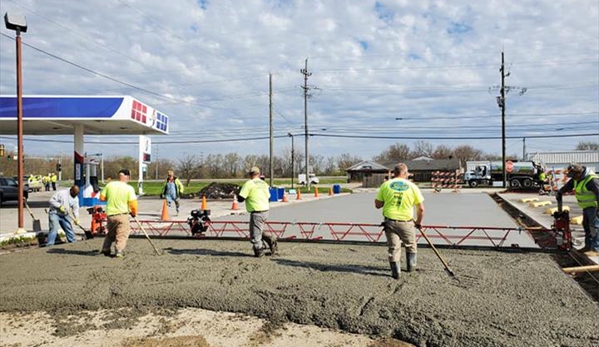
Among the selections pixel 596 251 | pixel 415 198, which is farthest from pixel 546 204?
pixel 415 198

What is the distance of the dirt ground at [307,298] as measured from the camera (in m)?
4.67

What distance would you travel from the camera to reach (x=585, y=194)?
27.5ft

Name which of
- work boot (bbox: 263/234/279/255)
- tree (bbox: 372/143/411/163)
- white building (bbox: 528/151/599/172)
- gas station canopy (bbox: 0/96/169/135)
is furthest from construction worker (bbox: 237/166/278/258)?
tree (bbox: 372/143/411/163)

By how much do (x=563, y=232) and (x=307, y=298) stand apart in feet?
18.1

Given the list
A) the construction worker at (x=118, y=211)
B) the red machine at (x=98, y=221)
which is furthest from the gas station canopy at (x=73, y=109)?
the construction worker at (x=118, y=211)

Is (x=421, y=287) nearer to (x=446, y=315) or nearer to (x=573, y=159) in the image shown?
(x=446, y=315)

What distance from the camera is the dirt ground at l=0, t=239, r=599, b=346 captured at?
184 inches

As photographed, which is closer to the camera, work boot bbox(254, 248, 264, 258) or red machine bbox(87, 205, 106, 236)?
work boot bbox(254, 248, 264, 258)

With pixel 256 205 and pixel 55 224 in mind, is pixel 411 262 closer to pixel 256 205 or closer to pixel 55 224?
pixel 256 205

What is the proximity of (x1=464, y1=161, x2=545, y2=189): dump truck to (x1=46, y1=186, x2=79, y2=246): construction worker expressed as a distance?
41.1 meters

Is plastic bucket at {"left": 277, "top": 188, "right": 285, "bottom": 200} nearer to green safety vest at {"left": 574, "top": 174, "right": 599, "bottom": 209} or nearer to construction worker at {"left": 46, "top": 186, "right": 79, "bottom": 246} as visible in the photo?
construction worker at {"left": 46, "top": 186, "right": 79, "bottom": 246}

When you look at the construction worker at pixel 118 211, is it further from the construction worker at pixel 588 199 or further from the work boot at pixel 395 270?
the construction worker at pixel 588 199

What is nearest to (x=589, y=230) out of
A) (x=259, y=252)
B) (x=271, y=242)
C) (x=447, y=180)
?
(x=271, y=242)

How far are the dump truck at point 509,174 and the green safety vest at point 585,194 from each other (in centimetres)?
3756
